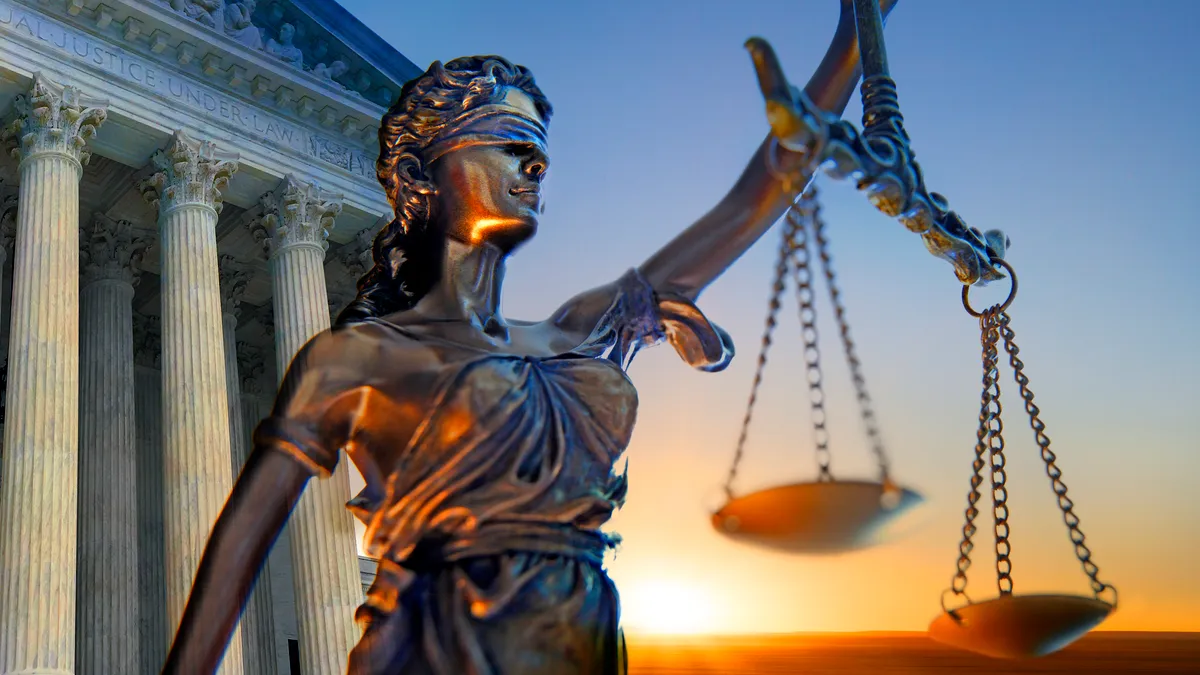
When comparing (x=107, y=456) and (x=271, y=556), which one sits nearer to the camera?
A: (x=107, y=456)

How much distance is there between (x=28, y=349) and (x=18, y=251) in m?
1.71

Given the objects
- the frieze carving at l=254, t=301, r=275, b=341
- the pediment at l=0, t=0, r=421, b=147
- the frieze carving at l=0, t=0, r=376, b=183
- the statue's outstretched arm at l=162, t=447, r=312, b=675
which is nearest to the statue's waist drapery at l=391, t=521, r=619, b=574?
the statue's outstretched arm at l=162, t=447, r=312, b=675

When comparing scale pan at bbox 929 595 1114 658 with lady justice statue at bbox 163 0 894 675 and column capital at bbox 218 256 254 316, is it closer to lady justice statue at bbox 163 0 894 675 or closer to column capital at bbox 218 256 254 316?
lady justice statue at bbox 163 0 894 675

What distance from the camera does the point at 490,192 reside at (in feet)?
9.46

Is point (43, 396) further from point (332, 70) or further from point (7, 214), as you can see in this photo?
point (332, 70)

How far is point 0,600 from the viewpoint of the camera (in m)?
15.7

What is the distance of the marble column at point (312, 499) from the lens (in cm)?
1920

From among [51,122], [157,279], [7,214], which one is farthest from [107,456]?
[51,122]

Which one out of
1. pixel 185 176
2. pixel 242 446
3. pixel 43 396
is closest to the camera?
pixel 43 396

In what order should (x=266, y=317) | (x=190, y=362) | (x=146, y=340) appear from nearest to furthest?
(x=190, y=362), (x=146, y=340), (x=266, y=317)

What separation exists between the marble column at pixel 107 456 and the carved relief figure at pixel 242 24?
4.07 meters

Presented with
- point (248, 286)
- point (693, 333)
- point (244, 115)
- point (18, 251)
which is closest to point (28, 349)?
point (18, 251)

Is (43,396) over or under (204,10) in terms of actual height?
under

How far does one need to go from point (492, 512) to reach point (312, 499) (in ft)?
60.6
